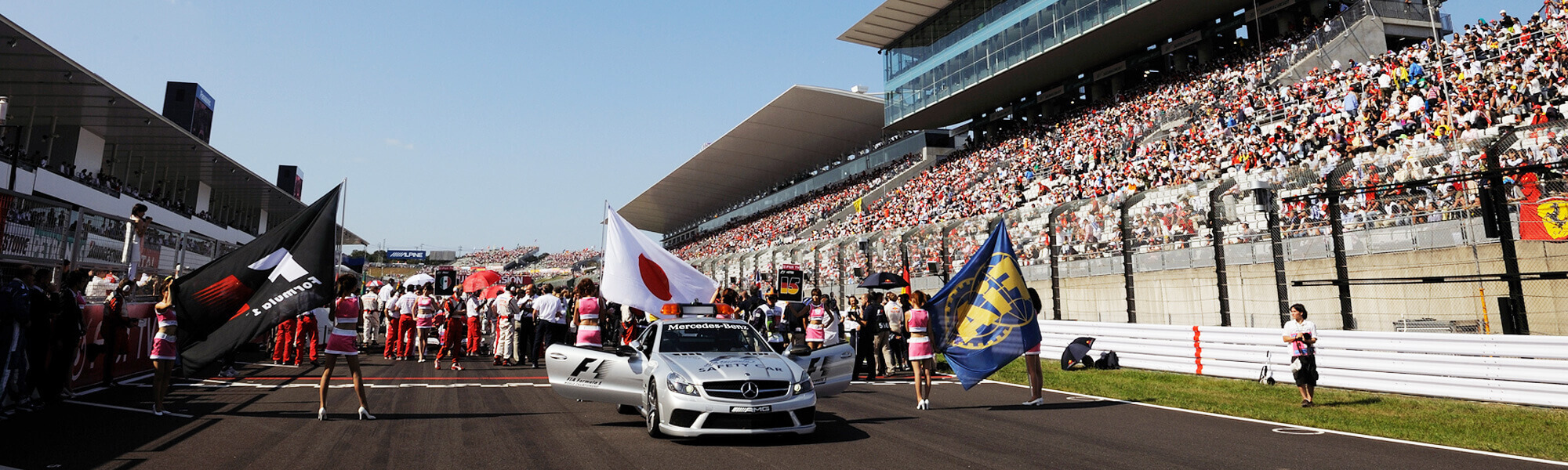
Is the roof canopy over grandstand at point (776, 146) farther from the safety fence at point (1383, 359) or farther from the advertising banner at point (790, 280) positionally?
the safety fence at point (1383, 359)

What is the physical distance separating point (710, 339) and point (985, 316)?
12.9 feet

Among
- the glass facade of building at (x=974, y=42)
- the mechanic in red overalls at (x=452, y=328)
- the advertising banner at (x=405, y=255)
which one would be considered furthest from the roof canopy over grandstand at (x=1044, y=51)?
the advertising banner at (x=405, y=255)

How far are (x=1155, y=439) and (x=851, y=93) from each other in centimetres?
4174

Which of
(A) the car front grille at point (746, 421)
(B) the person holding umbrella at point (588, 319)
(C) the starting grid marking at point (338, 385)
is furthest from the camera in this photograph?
(C) the starting grid marking at point (338, 385)

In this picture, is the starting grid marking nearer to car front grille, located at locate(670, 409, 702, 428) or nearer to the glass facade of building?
car front grille, located at locate(670, 409, 702, 428)

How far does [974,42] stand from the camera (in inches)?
1630

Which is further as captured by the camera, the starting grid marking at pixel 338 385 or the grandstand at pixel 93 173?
the starting grid marking at pixel 338 385

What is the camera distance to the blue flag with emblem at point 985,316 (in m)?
10.3

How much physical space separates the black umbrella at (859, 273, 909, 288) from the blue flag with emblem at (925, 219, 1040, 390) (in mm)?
7444

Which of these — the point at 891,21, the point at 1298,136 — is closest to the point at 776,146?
the point at 891,21

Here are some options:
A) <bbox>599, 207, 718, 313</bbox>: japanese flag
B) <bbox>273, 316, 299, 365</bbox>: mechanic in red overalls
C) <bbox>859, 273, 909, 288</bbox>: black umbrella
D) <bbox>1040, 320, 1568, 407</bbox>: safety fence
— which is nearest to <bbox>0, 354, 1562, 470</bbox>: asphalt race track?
<bbox>599, 207, 718, 313</bbox>: japanese flag

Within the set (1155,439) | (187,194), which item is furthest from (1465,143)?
(187,194)

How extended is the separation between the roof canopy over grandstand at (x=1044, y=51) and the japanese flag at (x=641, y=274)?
26316 mm

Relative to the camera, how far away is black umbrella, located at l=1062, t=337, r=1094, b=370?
1498cm
